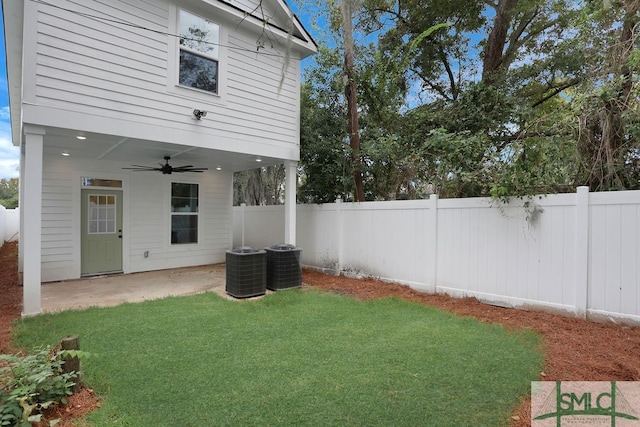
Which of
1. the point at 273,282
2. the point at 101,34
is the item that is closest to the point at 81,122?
the point at 101,34

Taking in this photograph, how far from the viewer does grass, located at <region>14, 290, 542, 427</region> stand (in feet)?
7.58

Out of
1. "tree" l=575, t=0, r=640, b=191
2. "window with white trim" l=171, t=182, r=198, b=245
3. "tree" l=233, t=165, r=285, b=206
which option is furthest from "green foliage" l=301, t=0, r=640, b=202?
"tree" l=233, t=165, r=285, b=206

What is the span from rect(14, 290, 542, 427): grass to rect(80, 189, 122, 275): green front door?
2892 mm

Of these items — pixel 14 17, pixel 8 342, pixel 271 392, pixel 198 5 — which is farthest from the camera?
pixel 198 5

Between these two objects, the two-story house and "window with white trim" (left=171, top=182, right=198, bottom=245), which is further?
"window with white trim" (left=171, top=182, right=198, bottom=245)

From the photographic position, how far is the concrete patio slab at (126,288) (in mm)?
5129

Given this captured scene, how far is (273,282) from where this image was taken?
6.07m

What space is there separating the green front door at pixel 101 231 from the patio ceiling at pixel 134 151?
0.86 m

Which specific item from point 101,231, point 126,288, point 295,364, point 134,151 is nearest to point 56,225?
point 101,231

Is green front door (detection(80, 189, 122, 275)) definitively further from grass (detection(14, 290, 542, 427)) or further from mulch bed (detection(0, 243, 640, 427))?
grass (detection(14, 290, 542, 427))

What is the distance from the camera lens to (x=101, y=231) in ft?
23.3

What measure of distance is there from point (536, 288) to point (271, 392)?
12.8ft

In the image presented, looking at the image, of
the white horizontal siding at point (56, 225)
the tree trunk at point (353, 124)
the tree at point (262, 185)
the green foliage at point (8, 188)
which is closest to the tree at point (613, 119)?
the tree trunk at point (353, 124)

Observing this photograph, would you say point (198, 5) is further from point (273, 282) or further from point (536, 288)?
point (536, 288)
